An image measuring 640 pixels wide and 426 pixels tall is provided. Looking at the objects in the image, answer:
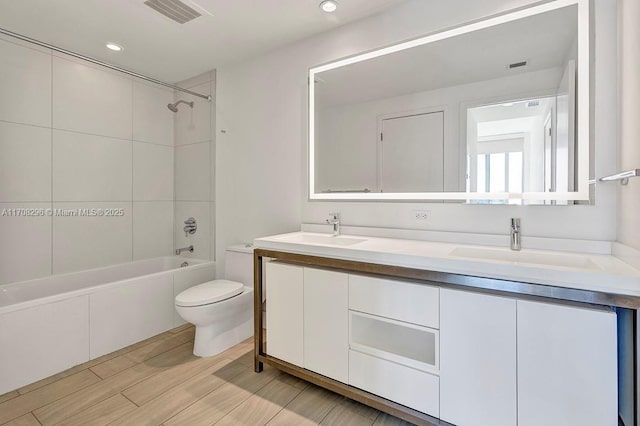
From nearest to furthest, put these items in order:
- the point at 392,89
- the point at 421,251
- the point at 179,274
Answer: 1. the point at 421,251
2. the point at 392,89
3. the point at 179,274

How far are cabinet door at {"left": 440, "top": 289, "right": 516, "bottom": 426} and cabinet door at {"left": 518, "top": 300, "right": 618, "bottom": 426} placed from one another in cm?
4

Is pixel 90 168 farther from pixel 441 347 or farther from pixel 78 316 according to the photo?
pixel 441 347

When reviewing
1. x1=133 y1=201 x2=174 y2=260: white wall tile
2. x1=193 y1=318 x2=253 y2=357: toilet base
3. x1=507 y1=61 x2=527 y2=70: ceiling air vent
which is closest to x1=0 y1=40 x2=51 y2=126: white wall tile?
x1=133 y1=201 x2=174 y2=260: white wall tile

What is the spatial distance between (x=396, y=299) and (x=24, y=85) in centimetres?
310

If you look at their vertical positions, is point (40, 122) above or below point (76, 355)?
above

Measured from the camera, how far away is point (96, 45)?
251 cm

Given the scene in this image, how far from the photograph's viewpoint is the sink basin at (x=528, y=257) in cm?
137

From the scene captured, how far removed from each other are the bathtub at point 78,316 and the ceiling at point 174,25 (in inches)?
73.1

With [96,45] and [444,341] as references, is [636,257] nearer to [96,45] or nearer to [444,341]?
[444,341]

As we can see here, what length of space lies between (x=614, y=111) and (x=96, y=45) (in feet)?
11.3

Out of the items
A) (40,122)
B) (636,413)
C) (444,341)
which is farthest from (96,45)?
(636,413)

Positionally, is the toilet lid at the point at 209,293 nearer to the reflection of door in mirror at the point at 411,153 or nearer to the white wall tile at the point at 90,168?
the reflection of door in mirror at the point at 411,153

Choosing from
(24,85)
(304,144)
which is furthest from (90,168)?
(304,144)

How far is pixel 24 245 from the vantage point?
2406 mm
